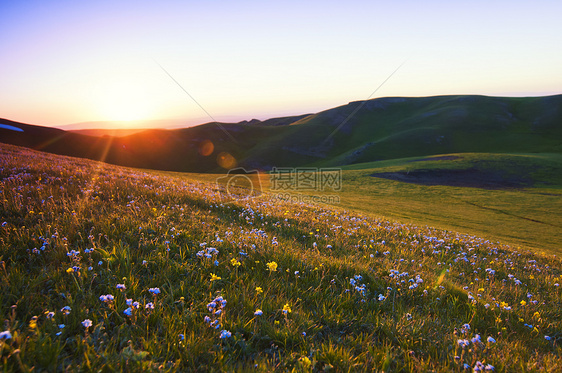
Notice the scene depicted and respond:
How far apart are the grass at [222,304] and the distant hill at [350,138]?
10027 centimetres

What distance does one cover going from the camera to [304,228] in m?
8.55

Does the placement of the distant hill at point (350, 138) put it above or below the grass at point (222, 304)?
above

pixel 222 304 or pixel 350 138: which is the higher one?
pixel 350 138

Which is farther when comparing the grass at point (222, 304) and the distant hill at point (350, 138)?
the distant hill at point (350, 138)

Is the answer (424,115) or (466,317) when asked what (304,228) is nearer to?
(466,317)

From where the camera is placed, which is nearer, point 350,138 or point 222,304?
point 222,304

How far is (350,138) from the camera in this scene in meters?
138

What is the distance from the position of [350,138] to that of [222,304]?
143 metres

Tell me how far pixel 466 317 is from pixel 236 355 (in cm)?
392

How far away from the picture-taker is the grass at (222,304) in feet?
9.17

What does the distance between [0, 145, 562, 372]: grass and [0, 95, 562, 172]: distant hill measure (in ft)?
329

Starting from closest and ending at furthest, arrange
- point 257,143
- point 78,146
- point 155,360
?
point 155,360
point 78,146
point 257,143

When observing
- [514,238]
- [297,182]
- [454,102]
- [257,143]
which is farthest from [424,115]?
[514,238]

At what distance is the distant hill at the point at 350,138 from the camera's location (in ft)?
327
